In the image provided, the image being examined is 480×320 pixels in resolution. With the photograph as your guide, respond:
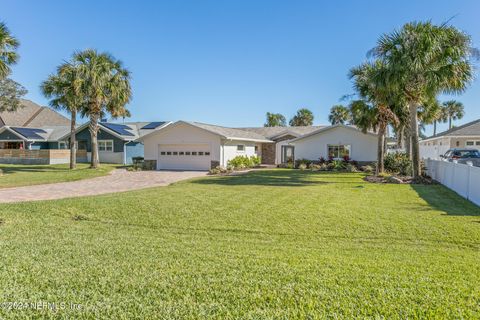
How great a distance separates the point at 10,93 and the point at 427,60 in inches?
1655

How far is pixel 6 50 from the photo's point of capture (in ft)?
64.4

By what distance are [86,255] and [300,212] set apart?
19.0 feet

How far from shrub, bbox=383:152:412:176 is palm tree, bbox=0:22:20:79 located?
25.2 meters

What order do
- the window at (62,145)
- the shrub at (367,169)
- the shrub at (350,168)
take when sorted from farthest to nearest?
the window at (62,145)
the shrub at (350,168)
the shrub at (367,169)

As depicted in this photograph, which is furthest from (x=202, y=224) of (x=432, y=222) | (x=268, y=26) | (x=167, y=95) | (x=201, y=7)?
(x=167, y=95)

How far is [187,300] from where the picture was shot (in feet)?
11.8

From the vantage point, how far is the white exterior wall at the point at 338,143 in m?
27.0

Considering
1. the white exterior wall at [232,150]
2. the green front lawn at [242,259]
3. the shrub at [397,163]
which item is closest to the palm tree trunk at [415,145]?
the shrub at [397,163]

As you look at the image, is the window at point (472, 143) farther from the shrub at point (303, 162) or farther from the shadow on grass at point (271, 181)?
the shadow on grass at point (271, 181)

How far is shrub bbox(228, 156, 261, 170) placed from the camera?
26.6 metres

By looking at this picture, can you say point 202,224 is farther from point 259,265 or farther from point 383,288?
point 383,288

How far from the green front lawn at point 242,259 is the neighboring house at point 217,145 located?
51.3 ft

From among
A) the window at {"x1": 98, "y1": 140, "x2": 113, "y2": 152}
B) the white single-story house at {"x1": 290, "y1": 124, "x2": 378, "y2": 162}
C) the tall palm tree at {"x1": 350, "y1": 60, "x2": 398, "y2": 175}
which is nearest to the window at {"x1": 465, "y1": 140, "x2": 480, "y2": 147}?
the white single-story house at {"x1": 290, "y1": 124, "x2": 378, "y2": 162}

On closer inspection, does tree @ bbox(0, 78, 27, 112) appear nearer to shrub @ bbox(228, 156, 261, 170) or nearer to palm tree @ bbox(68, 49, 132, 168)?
palm tree @ bbox(68, 49, 132, 168)
